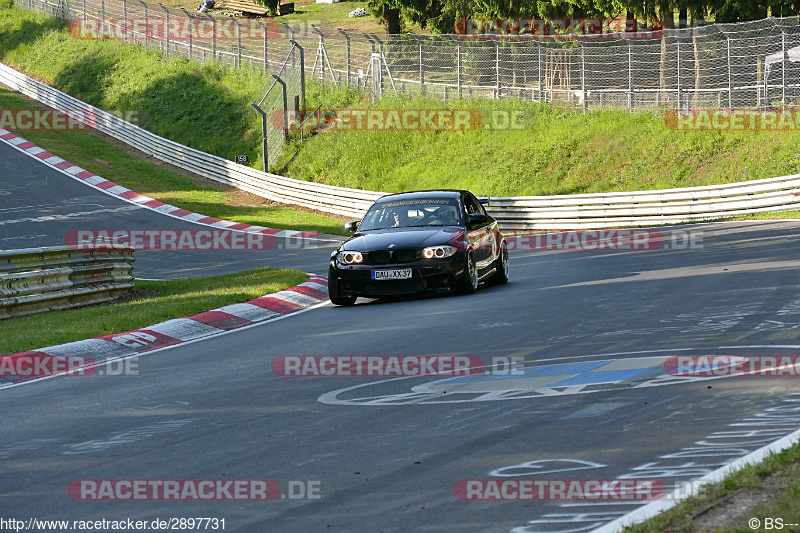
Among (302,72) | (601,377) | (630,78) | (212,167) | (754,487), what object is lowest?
(601,377)

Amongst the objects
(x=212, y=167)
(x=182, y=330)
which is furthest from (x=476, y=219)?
(x=212, y=167)

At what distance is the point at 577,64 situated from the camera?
3192cm

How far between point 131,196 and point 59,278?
1909 centimetres

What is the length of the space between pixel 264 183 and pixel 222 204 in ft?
7.85

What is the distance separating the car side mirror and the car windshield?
18 cm

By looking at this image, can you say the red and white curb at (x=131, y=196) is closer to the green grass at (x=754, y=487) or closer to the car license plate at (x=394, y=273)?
the car license plate at (x=394, y=273)

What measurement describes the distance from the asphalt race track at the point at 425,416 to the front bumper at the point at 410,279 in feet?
2.39

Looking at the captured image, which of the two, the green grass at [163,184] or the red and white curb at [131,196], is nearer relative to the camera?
the red and white curb at [131,196]

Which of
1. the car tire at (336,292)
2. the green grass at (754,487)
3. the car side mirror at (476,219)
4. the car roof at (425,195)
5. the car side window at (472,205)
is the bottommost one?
the car tire at (336,292)

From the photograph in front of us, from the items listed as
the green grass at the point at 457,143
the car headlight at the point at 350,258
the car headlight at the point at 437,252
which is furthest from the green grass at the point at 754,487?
the green grass at the point at 457,143

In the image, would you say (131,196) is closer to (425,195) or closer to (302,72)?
(302,72)

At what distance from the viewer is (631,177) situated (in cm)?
2895

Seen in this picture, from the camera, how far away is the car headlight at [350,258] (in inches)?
517

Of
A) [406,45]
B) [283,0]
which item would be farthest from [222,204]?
[283,0]
